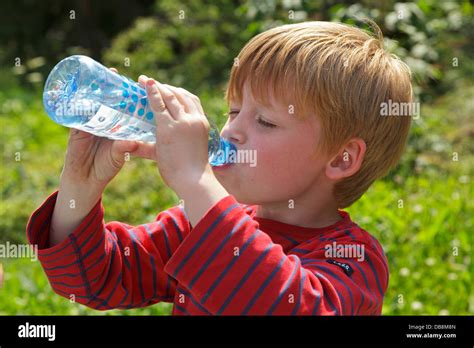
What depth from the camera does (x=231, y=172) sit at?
2023mm

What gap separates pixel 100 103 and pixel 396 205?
10.4 ft

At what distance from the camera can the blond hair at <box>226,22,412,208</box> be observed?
202 cm

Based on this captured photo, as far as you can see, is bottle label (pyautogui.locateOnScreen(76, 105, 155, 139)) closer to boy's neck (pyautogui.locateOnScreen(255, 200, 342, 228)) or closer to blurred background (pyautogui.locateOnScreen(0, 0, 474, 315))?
boy's neck (pyautogui.locateOnScreen(255, 200, 342, 228))

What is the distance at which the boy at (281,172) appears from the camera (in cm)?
192

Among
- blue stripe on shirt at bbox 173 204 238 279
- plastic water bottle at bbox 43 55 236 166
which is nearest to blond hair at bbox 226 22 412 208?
plastic water bottle at bbox 43 55 236 166

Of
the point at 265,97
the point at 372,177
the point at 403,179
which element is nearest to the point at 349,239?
the point at 372,177

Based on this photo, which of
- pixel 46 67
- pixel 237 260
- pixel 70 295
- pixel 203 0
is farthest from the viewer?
pixel 46 67

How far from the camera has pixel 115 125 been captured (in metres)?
2.03

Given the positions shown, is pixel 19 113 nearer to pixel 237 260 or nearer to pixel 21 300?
pixel 21 300

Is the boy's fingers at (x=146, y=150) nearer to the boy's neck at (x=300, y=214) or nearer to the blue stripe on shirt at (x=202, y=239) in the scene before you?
the blue stripe on shirt at (x=202, y=239)

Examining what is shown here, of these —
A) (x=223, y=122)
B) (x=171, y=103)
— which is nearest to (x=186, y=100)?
(x=171, y=103)

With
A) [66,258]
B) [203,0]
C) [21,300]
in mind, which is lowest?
[21,300]

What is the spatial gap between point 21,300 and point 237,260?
2.60 m

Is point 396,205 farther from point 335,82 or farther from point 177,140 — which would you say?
point 177,140
